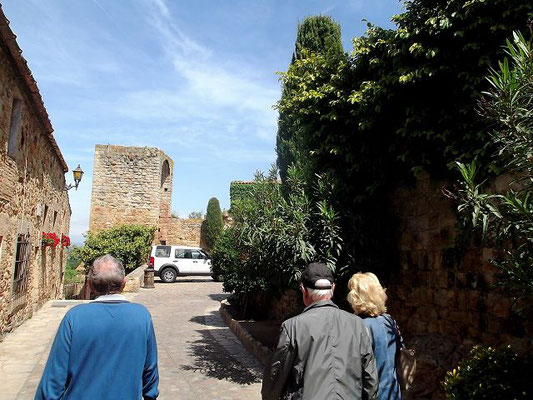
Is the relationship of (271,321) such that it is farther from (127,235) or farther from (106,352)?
(127,235)

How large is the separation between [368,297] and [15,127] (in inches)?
272

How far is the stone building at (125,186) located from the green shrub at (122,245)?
4.74 feet

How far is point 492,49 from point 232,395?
15.4 feet

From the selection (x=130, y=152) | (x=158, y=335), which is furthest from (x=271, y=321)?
(x=130, y=152)

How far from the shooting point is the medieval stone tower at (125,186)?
866 inches

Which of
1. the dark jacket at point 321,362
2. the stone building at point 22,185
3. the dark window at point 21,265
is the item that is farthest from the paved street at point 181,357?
the dark jacket at point 321,362

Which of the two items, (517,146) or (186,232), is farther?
(186,232)

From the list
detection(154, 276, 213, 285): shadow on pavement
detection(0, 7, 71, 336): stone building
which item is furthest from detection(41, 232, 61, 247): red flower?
detection(154, 276, 213, 285): shadow on pavement

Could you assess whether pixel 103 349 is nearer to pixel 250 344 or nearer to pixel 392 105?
pixel 392 105

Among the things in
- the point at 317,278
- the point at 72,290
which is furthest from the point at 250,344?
the point at 72,290

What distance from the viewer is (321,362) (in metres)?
2.12

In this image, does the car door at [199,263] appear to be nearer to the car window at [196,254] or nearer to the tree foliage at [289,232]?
the car window at [196,254]

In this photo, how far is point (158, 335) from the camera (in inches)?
323

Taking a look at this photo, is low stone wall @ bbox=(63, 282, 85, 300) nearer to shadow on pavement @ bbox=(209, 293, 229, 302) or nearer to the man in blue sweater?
shadow on pavement @ bbox=(209, 293, 229, 302)
